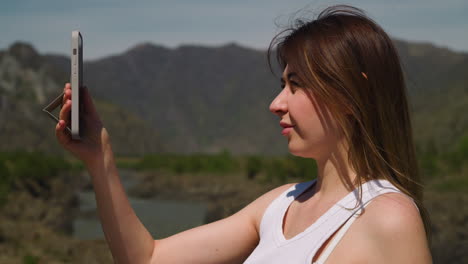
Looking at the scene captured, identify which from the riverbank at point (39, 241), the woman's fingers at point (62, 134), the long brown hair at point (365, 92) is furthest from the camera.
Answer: the riverbank at point (39, 241)

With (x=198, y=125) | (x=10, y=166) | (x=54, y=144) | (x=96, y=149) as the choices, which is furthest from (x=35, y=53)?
(x=96, y=149)

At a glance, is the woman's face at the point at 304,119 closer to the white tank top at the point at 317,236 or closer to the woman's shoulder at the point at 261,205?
the white tank top at the point at 317,236

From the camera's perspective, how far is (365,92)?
1423mm

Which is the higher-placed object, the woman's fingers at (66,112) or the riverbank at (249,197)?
the woman's fingers at (66,112)

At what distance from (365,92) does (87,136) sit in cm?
75

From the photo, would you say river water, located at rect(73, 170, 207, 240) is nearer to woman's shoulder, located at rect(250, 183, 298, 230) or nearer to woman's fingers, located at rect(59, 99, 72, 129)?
woman's shoulder, located at rect(250, 183, 298, 230)

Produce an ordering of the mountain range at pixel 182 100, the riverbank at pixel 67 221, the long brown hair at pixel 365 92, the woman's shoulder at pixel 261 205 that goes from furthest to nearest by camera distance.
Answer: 1. the mountain range at pixel 182 100
2. the riverbank at pixel 67 221
3. the woman's shoulder at pixel 261 205
4. the long brown hair at pixel 365 92

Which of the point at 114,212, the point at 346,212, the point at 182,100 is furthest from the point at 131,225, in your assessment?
the point at 182,100

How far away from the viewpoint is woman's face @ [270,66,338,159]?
1.48 m

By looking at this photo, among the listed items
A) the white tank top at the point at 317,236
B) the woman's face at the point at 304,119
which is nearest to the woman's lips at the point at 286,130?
the woman's face at the point at 304,119

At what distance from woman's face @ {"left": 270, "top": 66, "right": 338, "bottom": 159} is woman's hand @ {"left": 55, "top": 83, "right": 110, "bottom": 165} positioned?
48cm

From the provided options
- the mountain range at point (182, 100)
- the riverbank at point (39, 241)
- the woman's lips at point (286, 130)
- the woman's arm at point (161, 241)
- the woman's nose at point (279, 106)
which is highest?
the woman's nose at point (279, 106)

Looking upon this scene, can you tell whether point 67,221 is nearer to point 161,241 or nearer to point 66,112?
point 161,241

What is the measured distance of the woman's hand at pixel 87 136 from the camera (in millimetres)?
1590
